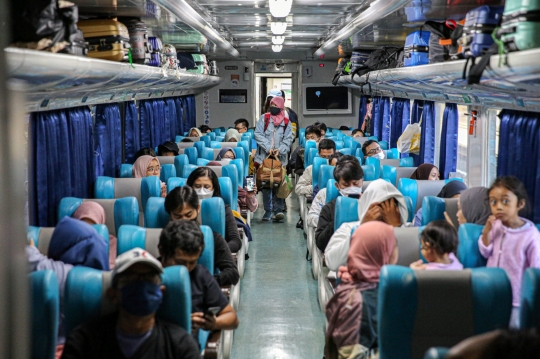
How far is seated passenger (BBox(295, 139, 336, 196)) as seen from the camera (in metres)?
9.08

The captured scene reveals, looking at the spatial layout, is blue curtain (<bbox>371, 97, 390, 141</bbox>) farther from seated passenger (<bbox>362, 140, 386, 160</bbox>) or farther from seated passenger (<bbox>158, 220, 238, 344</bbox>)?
seated passenger (<bbox>158, 220, 238, 344</bbox>)

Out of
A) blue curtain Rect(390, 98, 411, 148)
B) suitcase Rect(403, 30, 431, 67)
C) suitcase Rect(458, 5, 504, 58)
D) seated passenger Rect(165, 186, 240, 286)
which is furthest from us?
blue curtain Rect(390, 98, 411, 148)

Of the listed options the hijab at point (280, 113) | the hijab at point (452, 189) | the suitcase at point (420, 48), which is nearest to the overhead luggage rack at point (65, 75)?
the suitcase at point (420, 48)

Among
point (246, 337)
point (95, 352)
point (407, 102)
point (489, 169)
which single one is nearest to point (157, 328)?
point (95, 352)

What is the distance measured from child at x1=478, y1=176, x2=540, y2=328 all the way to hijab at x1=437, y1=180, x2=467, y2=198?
5.85 ft

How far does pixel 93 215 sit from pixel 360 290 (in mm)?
2428

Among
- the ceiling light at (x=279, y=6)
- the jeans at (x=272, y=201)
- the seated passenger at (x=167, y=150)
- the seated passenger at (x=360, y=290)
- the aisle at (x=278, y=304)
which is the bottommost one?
the aisle at (x=278, y=304)

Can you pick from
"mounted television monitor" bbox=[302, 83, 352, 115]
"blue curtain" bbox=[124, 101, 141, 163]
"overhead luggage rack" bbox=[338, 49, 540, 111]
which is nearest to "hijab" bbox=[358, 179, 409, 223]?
Result: "overhead luggage rack" bbox=[338, 49, 540, 111]

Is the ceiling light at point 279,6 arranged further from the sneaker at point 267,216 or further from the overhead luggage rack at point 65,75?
the sneaker at point 267,216

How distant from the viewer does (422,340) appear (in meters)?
3.29

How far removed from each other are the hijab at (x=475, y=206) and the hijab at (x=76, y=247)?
2851 millimetres

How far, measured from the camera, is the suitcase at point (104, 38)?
5.59 meters

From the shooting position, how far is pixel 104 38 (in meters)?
5.65

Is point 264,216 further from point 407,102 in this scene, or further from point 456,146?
point 456,146
